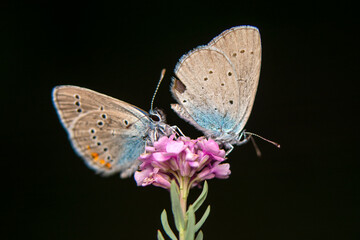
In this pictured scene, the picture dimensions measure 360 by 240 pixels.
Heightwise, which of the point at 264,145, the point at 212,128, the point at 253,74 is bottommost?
the point at 264,145

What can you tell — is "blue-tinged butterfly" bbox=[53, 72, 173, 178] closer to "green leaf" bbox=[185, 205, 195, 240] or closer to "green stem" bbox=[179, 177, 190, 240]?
"green stem" bbox=[179, 177, 190, 240]

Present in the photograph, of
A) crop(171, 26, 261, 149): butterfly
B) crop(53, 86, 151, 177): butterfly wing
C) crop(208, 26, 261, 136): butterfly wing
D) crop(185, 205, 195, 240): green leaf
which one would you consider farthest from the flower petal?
crop(208, 26, 261, 136): butterfly wing

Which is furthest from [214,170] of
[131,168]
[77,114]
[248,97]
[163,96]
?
[163,96]

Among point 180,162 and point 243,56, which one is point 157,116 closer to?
point 180,162

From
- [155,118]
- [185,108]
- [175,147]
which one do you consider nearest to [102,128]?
[155,118]

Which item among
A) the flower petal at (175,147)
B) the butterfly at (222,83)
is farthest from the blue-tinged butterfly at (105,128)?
the flower petal at (175,147)

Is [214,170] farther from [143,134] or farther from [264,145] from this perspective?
[264,145]
